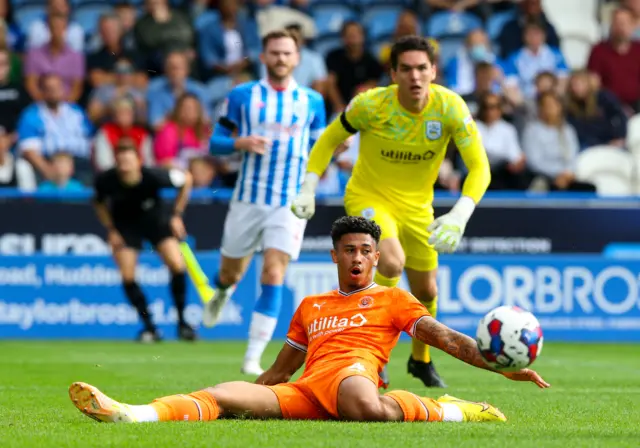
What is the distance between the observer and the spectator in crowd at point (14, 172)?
15.8m

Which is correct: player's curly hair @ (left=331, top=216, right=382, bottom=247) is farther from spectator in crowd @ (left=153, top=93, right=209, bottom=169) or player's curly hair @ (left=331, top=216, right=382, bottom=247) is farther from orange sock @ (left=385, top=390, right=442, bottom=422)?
spectator in crowd @ (left=153, top=93, right=209, bottom=169)

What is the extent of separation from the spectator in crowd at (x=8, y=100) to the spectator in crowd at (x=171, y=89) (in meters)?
1.66

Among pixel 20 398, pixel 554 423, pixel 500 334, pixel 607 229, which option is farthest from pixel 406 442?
pixel 607 229

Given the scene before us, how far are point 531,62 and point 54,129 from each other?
6.85 m

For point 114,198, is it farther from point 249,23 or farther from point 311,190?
point 311,190

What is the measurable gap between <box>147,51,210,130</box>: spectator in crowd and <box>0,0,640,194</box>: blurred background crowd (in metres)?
0.02

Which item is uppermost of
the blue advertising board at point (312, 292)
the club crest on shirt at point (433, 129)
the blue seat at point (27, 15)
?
the blue seat at point (27, 15)

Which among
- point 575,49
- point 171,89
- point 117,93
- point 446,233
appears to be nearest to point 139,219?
point 117,93

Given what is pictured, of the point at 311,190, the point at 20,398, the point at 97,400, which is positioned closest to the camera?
the point at 97,400

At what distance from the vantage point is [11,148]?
1673 cm

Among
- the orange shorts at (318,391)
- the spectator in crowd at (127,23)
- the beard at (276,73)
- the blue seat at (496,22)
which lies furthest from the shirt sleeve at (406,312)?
the blue seat at (496,22)

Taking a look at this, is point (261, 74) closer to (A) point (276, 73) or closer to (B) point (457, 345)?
(A) point (276, 73)

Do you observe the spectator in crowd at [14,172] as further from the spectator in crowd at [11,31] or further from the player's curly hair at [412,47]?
the player's curly hair at [412,47]

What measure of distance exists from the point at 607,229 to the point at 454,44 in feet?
15.2
